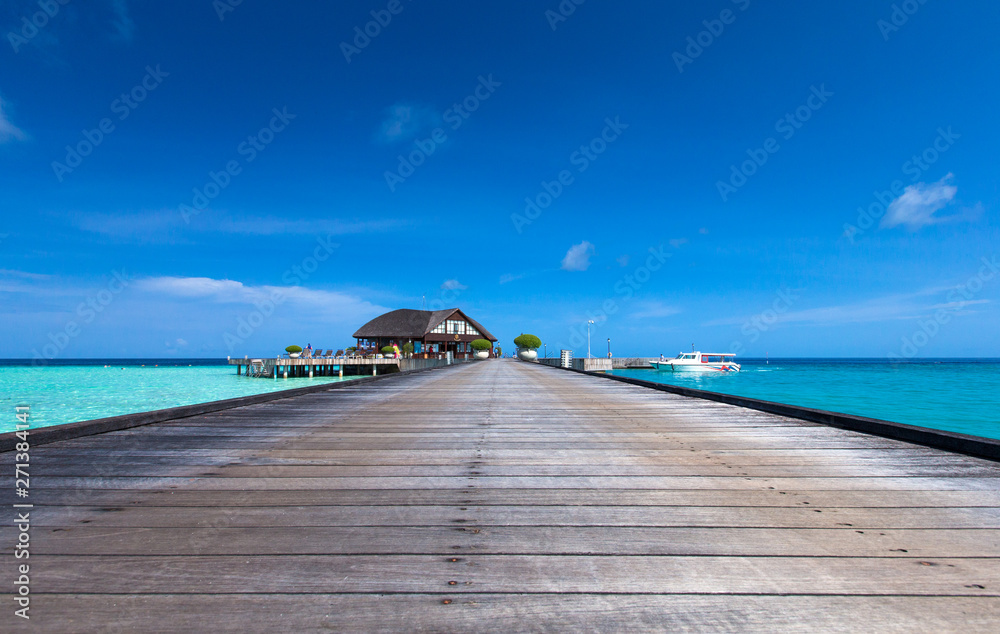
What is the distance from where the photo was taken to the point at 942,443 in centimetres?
385

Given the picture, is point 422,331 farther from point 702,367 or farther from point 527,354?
point 702,367

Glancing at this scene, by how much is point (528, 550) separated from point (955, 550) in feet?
5.83

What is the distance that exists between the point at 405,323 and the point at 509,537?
59.1 m

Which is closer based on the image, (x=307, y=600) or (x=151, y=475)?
(x=307, y=600)

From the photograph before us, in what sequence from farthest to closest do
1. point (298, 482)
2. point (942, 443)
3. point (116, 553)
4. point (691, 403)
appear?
point (691, 403) → point (942, 443) → point (298, 482) → point (116, 553)

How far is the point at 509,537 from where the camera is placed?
2.13 m

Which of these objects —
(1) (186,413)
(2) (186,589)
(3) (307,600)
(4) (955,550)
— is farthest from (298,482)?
(1) (186,413)

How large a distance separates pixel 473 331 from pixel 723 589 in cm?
6411

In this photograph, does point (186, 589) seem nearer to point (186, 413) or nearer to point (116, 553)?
point (116, 553)

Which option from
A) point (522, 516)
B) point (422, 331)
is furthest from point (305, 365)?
point (522, 516)

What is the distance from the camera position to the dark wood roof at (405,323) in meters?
58.5

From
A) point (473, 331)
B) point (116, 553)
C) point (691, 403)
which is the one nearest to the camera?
point (116, 553)

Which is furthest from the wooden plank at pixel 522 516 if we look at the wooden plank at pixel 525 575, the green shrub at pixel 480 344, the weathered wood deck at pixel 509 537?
the green shrub at pixel 480 344

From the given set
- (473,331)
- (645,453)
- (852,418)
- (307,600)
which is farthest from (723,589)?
(473,331)
